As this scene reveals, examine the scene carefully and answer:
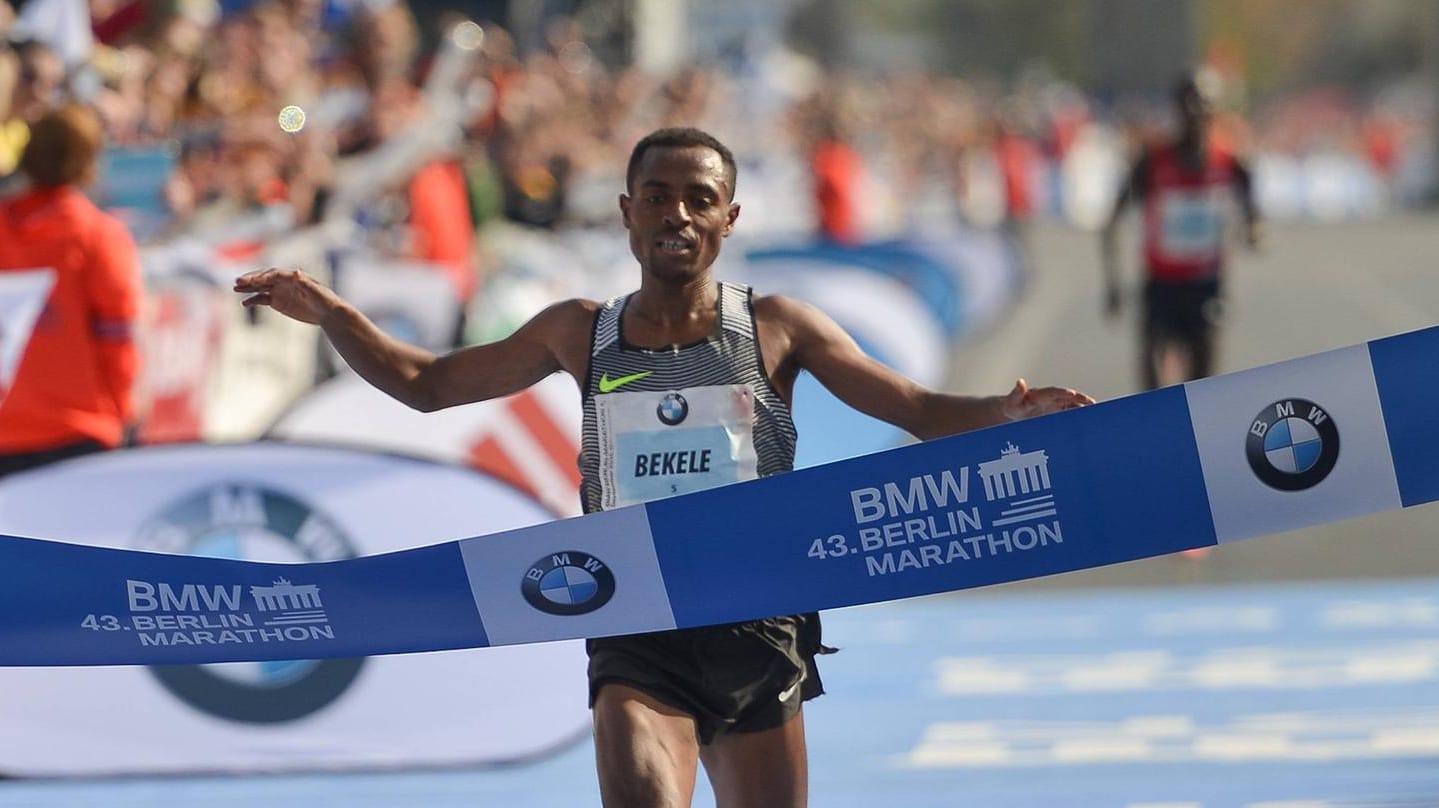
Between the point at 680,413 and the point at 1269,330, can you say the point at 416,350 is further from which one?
the point at 1269,330

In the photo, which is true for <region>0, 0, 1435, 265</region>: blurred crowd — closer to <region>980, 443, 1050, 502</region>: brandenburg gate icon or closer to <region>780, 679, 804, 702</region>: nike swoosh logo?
<region>780, 679, 804, 702</region>: nike swoosh logo

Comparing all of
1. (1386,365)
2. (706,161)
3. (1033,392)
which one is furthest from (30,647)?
(1386,365)

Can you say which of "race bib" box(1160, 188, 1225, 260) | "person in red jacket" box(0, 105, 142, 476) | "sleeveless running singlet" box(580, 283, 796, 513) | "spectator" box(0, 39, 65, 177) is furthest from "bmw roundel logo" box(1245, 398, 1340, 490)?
"race bib" box(1160, 188, 1225, 260)

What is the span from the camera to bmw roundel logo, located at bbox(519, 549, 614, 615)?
4.56 meters

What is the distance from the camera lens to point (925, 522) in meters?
4.52

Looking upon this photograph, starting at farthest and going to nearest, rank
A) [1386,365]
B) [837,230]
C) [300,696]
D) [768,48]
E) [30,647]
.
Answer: [768,48] → [837,230] → [300,696] → [30,647] → [1386,365]

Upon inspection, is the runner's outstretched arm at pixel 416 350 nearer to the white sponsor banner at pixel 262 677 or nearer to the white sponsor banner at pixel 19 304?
the white sponsor banner at pixel 262 677

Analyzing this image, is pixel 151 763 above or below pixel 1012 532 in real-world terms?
above

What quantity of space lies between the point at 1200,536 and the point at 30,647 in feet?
8.17

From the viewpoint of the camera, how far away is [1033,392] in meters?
4.46

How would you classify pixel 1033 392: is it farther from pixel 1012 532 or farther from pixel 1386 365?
pixel 1386 365

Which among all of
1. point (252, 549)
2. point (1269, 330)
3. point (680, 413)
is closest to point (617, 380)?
point (680, 413)

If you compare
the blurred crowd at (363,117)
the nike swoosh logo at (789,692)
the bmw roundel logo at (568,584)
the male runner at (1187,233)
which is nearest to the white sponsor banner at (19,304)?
the blurred crowd at (363,117)

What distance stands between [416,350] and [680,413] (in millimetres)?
587
